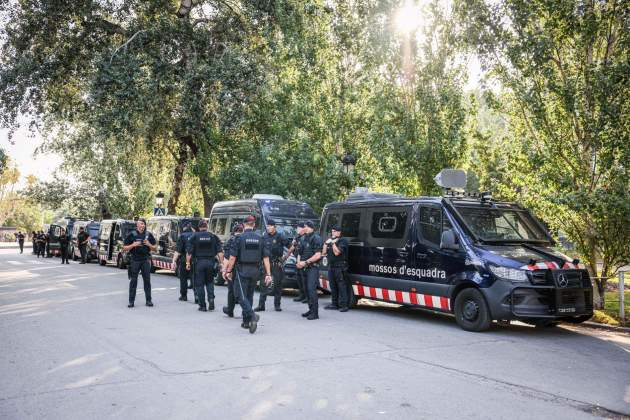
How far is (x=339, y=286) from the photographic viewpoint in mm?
12812

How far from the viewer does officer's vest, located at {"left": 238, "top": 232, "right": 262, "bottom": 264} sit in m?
10.2

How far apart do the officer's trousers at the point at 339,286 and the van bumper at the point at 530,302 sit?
3647 mm

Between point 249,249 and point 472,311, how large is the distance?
3934mm

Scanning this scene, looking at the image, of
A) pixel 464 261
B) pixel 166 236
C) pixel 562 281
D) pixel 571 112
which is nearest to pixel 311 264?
pixel 464 261

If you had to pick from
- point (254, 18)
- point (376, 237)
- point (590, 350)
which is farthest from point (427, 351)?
point (254, 18)

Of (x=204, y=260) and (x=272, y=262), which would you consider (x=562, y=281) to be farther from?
(x=204, y=260)

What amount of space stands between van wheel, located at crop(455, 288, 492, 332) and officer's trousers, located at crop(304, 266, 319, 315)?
2.62 metres

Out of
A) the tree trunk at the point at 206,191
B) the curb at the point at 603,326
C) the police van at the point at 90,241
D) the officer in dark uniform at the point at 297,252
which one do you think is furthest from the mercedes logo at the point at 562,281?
the police van at the point at 90,241

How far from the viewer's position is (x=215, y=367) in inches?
279

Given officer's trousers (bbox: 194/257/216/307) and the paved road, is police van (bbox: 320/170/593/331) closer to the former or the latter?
the paved road

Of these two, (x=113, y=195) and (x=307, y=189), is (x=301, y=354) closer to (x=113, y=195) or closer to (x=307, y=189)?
(x=307, y=189)

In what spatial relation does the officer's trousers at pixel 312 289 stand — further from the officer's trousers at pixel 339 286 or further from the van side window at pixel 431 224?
the van side window at pixel 431 224

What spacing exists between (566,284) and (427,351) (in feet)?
9.86

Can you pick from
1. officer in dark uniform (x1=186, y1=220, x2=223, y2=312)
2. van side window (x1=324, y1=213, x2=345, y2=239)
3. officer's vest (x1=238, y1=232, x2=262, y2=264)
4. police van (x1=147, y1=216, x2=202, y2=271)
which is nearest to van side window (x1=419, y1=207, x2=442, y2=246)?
van side window (x1=324, y1=213, x2=345, y2=239)
